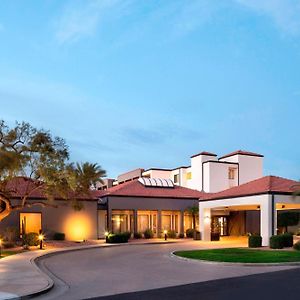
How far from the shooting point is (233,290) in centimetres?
1230

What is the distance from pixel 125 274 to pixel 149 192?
1020 inches

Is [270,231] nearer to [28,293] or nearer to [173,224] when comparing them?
[173,224]

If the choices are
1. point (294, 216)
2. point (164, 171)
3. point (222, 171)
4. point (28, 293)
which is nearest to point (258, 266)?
point (28, 293)

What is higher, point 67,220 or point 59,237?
point 67,220

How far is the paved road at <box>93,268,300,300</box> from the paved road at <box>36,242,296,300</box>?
0.72m

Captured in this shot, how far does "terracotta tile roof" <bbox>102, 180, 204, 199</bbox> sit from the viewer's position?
40.9 m

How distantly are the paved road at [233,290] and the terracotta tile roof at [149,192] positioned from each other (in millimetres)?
26454

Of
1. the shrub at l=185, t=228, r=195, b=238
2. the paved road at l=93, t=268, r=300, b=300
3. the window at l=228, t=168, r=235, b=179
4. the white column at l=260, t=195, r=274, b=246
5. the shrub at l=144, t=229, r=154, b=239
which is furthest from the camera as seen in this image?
the window at l=228, t=168, r=235, b=179

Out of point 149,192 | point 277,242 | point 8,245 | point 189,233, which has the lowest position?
point 189,233

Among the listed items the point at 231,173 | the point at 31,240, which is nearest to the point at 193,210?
the point at 231,173

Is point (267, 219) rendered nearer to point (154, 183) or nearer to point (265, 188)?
point (265, 188)

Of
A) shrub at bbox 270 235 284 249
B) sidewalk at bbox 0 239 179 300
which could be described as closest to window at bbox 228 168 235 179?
shrub at bbox 270 235 284 249

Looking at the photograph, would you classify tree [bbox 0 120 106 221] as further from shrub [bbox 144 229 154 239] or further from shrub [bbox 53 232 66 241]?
shrub [bbox 144 229 154 239]

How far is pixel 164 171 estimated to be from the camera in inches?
2329
